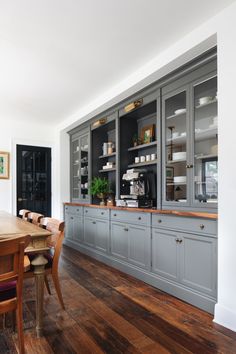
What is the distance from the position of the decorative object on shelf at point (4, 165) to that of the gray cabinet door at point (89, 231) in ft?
6.76

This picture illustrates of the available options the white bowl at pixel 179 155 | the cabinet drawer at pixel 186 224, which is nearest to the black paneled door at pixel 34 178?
the cabinet drawer at pixel 186 224

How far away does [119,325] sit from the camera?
220 centimetres

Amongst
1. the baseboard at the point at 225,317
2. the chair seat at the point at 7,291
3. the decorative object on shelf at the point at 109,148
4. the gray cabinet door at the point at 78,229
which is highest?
the decorative object on shelf at the point at 109,148

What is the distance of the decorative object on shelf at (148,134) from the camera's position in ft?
12.3

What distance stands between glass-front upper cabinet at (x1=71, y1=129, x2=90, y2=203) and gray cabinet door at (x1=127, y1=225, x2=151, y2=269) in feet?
5.41

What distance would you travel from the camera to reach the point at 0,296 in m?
1.67

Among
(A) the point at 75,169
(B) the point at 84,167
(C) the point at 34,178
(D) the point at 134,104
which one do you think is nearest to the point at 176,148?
(D) the point at 134,104

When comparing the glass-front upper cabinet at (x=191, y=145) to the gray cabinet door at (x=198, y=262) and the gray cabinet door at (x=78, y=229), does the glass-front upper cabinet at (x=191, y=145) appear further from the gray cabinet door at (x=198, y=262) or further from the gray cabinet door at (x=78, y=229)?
the gray cabinet door at (x=78, y=229)

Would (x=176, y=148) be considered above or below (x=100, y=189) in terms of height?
above

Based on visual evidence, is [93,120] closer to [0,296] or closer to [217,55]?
[217,55]

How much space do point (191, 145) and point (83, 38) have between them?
157cm

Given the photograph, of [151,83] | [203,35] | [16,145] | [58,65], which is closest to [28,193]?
[16,145]

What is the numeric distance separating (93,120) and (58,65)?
1.70 meters

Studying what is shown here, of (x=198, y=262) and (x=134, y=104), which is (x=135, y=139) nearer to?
(x=134, y=104)
